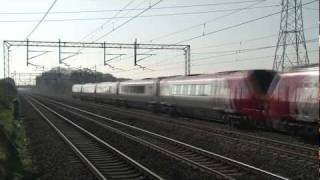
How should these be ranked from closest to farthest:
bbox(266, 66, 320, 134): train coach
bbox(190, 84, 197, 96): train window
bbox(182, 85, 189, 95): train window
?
bbox(266, 66, 320, 134): train coach, bbox(190, 84, 197, 96): train window, bbox(182, 85, 189, 95): train window

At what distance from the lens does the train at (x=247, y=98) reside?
19.3 m

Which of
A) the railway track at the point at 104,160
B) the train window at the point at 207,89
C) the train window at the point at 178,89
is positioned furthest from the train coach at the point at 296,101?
the train window at the point at 178,89

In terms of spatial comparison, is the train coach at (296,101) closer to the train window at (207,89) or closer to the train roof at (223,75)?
the train roof at (223,75)

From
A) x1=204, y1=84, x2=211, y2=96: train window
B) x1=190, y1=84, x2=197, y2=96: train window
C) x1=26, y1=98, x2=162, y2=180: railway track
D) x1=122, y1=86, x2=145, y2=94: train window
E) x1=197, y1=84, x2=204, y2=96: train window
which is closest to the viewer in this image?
x1=26, y1=98, x2=162, y2=180: railway track

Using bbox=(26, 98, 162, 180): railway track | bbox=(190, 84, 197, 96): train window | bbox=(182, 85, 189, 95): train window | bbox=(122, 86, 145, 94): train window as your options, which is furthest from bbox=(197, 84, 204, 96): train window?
bbox=(122, 86, 145, 94): train window

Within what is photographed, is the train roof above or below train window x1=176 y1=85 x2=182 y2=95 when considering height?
above

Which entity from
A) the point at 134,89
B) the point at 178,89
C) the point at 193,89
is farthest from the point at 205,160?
the point at 134,89

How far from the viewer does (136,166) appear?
49.1 ft

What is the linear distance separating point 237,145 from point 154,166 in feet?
17.3

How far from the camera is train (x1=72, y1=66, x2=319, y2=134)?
19297 millimetres

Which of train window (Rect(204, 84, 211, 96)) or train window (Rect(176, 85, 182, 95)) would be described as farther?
train window (Rect(176, 85, 182, 95))

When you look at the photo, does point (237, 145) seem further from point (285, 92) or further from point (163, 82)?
point (163, 82)

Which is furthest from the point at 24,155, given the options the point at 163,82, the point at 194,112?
the point at 163,82

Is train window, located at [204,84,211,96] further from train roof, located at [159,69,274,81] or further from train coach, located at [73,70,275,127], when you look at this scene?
train roof, located at [159,69,274,81]
